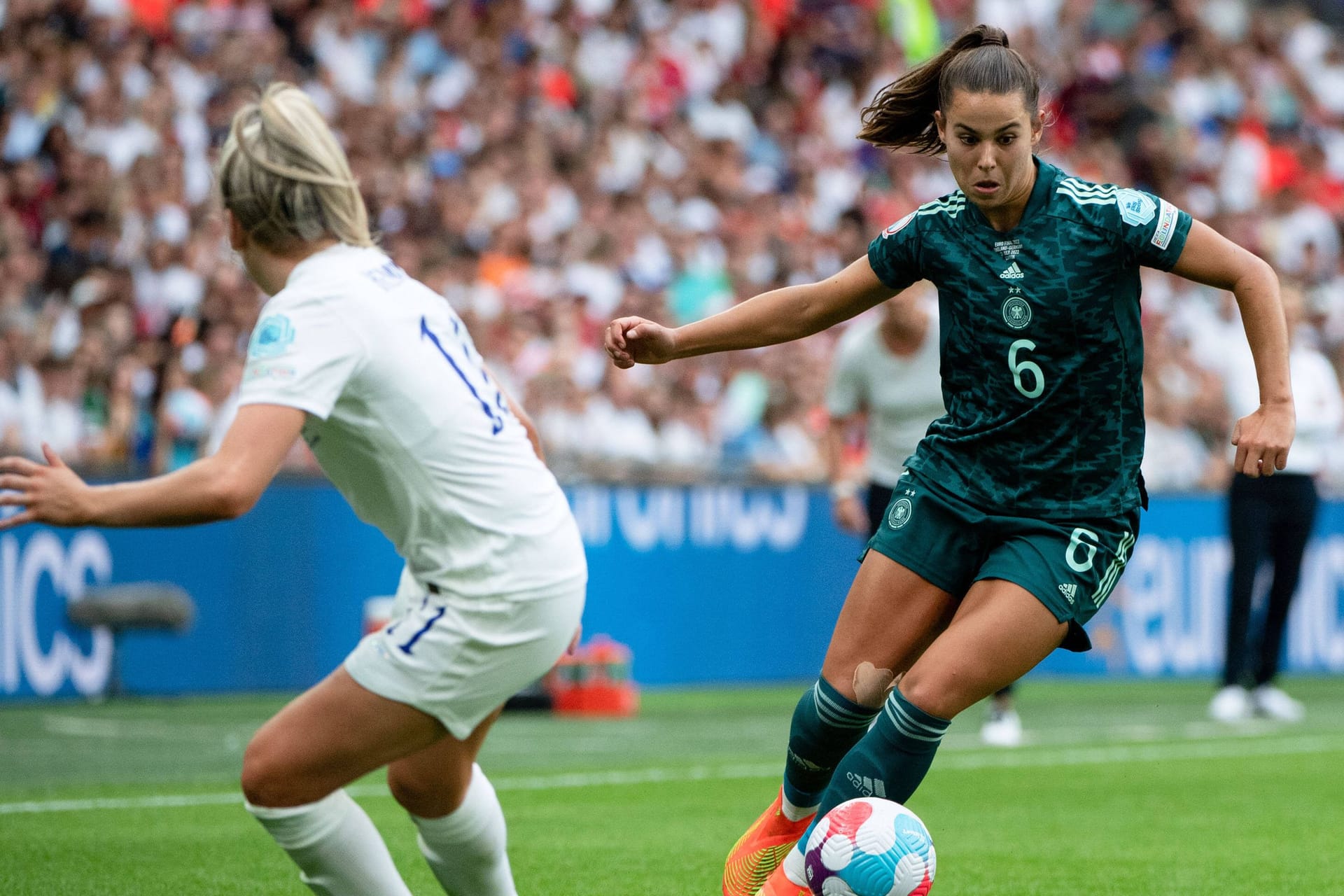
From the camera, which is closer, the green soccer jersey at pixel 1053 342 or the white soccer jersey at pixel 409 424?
the white soccer jersey at pixel 409 424

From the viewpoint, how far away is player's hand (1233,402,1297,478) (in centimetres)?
475

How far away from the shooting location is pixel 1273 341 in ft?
16.0

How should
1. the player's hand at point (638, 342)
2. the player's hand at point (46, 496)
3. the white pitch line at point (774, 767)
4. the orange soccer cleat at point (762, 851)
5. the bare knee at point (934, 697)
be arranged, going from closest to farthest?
the player's hand at point (46, 496)
the bare knee at point (934, 697)
the player's hand at point (638, 342)
the orange soccer cleat at point (762, 851)
the white pitch line at point (774, 767)

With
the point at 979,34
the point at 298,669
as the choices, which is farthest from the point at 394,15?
the point at 979,34

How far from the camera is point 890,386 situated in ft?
32.8

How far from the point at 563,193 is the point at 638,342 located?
12.6m

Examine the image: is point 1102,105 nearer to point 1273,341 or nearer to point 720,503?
point 720,503

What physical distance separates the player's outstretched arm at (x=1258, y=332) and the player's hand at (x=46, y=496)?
8.82 feet

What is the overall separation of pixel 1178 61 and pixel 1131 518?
2132 cm

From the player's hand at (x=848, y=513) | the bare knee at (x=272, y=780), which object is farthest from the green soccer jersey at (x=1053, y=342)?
the player's hand at (x=848, y=513)

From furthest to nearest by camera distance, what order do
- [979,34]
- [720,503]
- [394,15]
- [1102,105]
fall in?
[1102,105] < [394,15] < [720,503] < [979,34]

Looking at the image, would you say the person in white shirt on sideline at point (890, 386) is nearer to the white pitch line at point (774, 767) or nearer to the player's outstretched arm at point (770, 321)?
the white pitch line at point (774, 767)

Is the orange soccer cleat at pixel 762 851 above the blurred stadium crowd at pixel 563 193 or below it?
below

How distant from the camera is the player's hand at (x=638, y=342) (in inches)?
205
